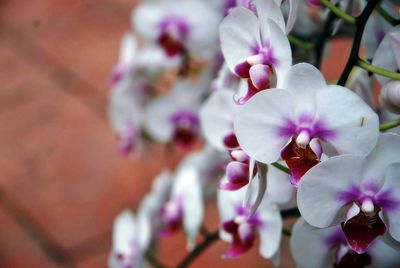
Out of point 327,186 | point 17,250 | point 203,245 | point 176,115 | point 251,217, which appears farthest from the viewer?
point 17,250

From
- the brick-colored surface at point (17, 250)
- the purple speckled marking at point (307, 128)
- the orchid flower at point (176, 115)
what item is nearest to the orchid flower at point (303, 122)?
the purple speckled marking at point (307, 128)

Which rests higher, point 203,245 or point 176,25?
point 176,25

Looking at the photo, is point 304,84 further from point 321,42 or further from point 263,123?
point 321,42

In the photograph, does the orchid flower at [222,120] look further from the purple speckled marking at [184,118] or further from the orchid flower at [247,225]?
the purple speckled marking at [184,118]

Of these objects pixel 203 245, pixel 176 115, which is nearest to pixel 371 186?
pixel 203 245

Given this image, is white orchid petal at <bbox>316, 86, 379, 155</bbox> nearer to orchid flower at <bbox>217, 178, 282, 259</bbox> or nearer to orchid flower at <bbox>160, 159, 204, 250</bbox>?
orchid flower at <bbox>217, 178, 282, 259</bbox>

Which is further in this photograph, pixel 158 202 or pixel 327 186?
pixel 158 202

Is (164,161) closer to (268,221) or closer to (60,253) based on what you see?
(60,253)

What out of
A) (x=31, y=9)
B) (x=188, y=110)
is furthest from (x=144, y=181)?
(x=31, y=9)
